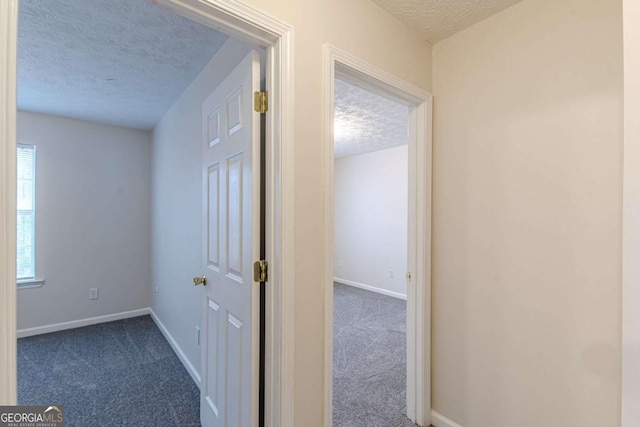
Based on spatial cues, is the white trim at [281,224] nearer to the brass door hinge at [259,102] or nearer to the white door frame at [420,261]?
the brass door hinge at [259,102]

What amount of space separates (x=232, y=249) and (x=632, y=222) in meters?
1.49

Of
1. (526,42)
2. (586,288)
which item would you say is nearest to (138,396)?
(586,288)

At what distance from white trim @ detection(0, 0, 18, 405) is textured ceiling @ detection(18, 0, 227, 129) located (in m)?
1.08

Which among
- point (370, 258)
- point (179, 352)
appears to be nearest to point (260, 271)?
point (179, 352)

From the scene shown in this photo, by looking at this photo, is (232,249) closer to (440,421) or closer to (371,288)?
(440,421)

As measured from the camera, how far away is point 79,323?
347 centimetres

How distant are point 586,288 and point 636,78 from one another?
0.88 m

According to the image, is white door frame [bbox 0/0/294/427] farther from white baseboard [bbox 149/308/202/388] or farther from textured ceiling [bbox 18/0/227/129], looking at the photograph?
white baseboard [bbox 149/308/202/388]

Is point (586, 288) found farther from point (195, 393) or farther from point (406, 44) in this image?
point (195, 393)

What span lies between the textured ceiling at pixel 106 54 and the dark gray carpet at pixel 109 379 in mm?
2454

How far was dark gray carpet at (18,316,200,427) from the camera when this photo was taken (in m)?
1.95

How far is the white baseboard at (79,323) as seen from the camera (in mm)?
3194

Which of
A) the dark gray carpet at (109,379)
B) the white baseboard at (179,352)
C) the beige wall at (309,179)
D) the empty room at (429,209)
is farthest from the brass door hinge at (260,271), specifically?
the dark gray carpet at (109,379)

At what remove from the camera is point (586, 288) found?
1.28 meters
